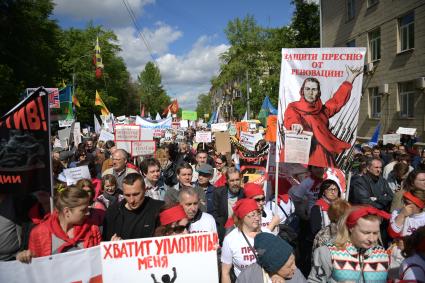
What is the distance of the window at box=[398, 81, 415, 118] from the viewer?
57.2ft

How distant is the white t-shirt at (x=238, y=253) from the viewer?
337cm

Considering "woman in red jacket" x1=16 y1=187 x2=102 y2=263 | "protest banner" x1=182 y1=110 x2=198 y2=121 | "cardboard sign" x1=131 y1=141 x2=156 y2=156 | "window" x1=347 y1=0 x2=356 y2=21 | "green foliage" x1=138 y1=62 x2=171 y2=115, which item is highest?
"green foliage" x1=138 y1=62 x2=171 y2=115

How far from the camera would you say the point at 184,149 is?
11.8 meters

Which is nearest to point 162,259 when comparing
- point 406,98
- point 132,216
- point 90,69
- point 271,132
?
point 132,216

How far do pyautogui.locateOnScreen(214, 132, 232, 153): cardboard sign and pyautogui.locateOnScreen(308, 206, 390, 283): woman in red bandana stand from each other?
28.9 feet

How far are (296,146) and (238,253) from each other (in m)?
1.85

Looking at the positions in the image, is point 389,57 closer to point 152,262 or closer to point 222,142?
point 222,142

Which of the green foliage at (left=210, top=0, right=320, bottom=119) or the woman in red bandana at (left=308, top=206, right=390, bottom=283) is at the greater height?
the green foliage at (left=210, top=0, right=320, bottom=119)

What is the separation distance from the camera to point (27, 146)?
3363mm

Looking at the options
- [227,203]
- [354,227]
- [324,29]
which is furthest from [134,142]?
[324,29]

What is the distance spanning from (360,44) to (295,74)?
19.4 m

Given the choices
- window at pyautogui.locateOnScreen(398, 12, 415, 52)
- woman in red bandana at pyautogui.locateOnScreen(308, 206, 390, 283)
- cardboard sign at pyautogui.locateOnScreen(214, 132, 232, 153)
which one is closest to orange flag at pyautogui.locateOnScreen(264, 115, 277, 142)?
woman in red bandana at pyautogui.locateOnScreen(308, 206, 390, 283)

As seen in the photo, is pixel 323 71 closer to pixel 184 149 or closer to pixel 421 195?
pixel 421 195

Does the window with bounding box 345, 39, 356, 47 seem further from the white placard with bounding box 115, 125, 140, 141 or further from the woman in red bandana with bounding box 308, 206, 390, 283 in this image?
the woman in red bandana with bounding box 308, 206, 390, 283
